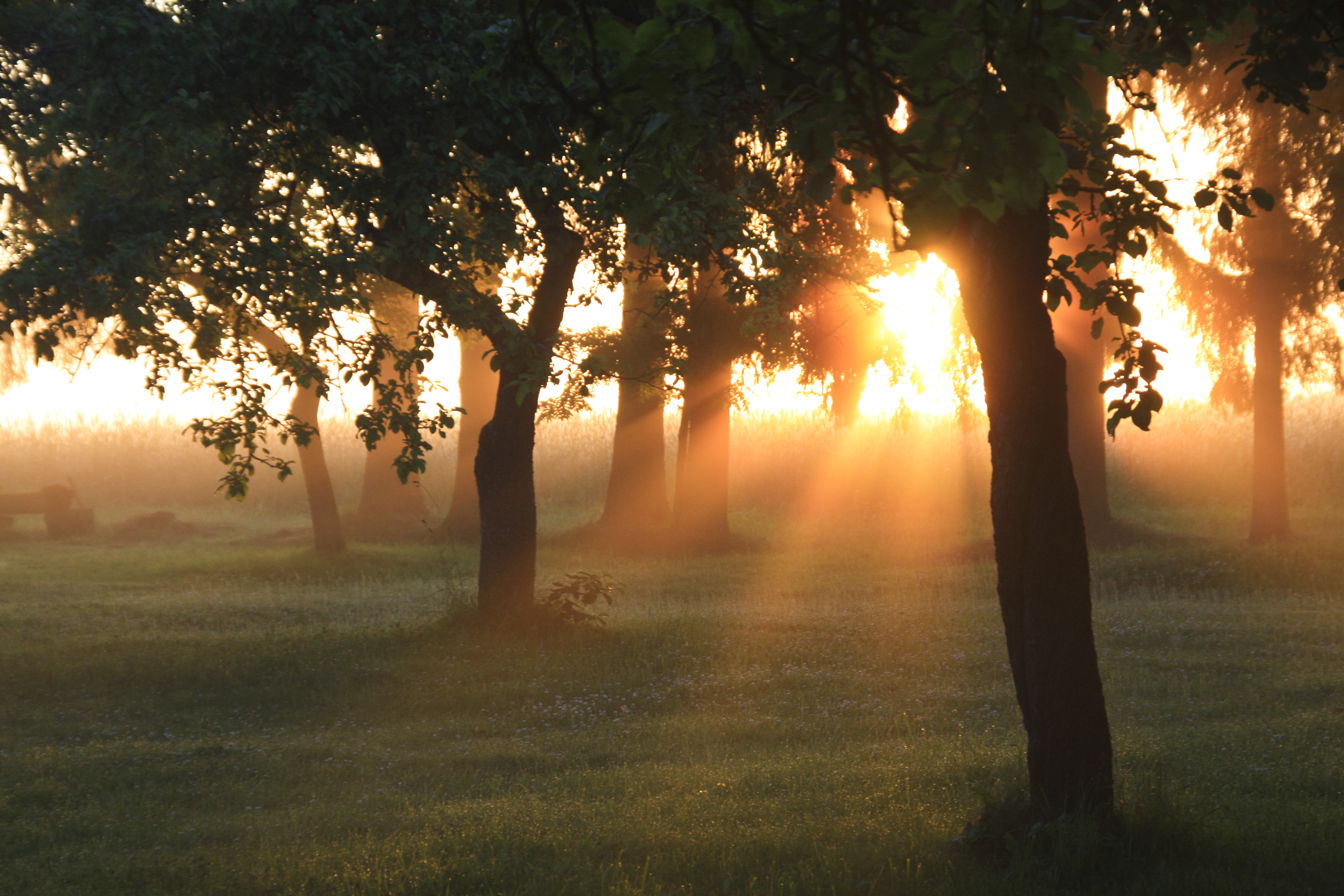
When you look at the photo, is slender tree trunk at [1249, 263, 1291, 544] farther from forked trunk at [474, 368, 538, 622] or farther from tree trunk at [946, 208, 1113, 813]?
tree trunk at [946, 208, 1113, 813]

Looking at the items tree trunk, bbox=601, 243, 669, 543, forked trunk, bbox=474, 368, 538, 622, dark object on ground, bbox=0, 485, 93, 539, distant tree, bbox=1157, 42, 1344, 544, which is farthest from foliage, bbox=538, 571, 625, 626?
dark object on ground, bbox=0, 485, 93, 539

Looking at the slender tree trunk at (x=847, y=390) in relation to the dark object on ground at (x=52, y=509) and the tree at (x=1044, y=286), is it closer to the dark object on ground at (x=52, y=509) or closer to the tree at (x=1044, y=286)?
the tree at (x=1044, y=286)

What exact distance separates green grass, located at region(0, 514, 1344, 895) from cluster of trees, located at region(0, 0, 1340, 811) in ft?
3.54

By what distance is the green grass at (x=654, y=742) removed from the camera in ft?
18.9

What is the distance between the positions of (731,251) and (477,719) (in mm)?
5854

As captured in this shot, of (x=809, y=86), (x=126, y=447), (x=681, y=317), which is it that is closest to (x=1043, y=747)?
(x=809, y=86)

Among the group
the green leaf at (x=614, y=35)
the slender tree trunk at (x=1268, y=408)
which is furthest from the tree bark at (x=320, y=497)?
the green leaf at (x=614, y=35)

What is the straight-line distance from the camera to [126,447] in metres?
46.3

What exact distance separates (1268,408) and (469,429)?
773 inches

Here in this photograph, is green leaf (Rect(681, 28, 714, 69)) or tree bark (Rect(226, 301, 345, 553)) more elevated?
green leaf (Rect(681, 28, 714, 69))

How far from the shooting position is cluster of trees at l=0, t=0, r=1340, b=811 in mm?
3785

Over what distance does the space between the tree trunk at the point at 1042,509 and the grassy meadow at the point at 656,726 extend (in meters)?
0.40

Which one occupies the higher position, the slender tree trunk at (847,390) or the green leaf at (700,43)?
the slender tree trunk at (847,390)

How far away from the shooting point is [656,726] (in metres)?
9.99
